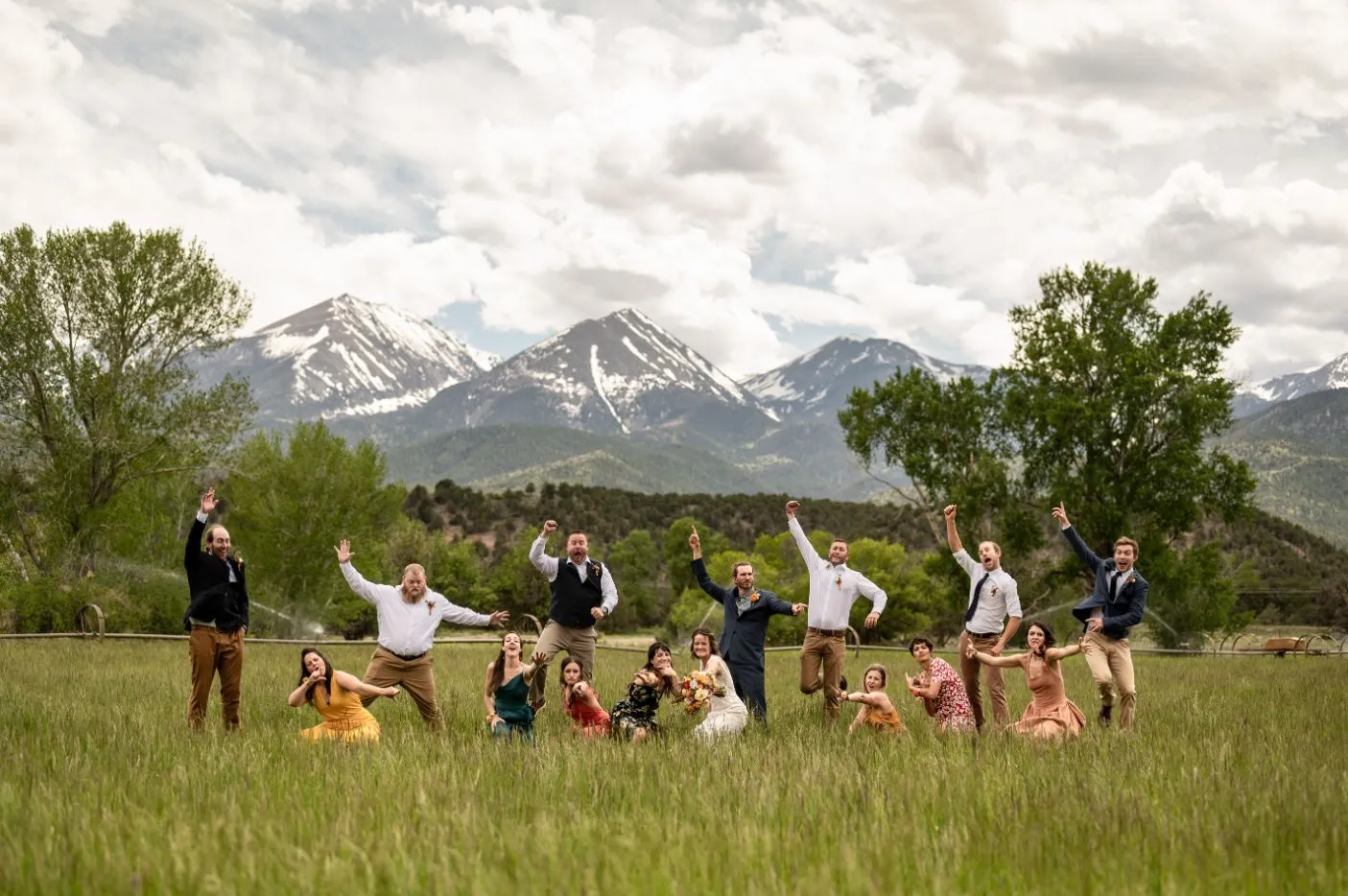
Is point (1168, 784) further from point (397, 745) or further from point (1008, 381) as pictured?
point (1008, 381)

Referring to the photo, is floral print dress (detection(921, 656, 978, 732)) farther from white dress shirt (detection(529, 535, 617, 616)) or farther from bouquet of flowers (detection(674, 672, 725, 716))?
white dress shirt (detection(529, 535, 617, 616))

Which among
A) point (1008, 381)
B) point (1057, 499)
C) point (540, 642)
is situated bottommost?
point (540, 642)

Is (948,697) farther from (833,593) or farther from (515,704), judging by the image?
(515,704)

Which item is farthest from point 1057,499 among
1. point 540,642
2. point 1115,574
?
point 540,642

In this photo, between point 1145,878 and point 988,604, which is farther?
point 988,604

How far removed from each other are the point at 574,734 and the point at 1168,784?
5.57 metres

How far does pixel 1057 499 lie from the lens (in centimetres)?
3472

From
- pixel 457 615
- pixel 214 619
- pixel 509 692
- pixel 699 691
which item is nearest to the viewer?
pixel 699 691

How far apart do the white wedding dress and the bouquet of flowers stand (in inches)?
2.9

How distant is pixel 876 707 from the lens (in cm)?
1070

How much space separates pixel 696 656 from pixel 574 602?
6.48ft

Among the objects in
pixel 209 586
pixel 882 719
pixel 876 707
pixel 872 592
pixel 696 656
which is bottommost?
pixel 882 719

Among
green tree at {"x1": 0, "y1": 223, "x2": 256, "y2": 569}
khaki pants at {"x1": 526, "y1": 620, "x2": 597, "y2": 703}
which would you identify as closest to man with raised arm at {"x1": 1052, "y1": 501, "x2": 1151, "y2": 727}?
khaki pants at {"x1": 526, "y1": 620, "x2": 597, "y2": 703}

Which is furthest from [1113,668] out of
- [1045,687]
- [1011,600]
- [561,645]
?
[561,645]
